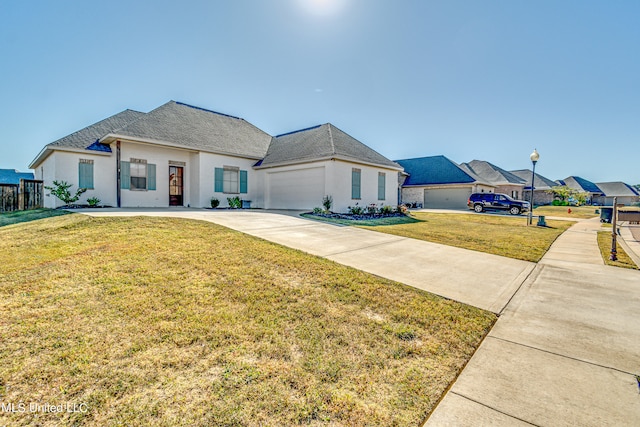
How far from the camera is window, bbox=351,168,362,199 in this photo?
16.3m

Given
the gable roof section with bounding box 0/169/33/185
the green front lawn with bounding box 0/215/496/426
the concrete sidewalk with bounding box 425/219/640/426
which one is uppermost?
the gable roof section with bounding box 0/169/33/185

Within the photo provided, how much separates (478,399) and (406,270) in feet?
10.6

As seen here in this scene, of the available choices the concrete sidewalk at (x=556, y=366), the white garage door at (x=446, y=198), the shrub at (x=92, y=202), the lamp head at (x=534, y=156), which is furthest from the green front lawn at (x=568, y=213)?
the shrub at (x=92, y=202)

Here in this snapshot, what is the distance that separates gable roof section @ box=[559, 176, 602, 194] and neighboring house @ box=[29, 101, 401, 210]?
49.1 meters

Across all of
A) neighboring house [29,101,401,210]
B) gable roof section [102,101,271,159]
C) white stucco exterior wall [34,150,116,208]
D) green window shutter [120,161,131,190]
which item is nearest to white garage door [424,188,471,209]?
neighboring house [29,101,401,210]

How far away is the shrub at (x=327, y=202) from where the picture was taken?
1469 centimetres

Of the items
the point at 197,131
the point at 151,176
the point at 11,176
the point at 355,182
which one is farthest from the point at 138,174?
the point at 11,176

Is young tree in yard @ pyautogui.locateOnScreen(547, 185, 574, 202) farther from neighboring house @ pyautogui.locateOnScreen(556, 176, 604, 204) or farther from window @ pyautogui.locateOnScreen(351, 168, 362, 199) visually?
window @ pyautogui.locateOnScreen(351, 168, 362, 199)

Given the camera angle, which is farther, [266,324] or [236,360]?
[266,324]

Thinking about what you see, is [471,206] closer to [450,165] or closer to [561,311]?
[450,165]

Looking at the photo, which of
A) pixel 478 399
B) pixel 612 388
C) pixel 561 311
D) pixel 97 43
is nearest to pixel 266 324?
pixel 478 399

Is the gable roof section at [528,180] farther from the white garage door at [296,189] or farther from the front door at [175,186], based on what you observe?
the front door at [175,186]

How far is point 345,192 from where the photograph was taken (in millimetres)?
15773

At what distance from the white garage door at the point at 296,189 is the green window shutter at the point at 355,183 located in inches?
75.5
